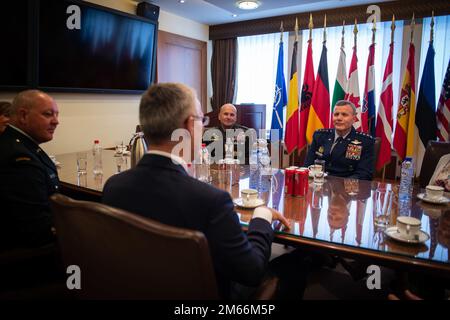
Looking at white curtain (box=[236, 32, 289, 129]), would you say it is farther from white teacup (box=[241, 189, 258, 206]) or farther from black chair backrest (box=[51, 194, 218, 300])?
black chair backrest (box=[51, 194, 218, 300])

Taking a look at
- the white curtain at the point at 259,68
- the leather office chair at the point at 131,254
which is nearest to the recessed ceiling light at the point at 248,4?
the white curtain at the point at 259,68

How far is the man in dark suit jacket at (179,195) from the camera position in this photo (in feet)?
2.93

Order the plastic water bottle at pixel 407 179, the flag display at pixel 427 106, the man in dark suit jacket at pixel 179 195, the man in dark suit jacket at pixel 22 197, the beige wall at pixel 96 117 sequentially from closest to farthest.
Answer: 1. the man in dark suit jacket at pixel 179 195
2. the man in dark suit jacket at pixel 22 197
3. the plastic water bottle at pixel 407 179
4. the beige wall at pixel 96 117
5. the flag display at pixel 427 106

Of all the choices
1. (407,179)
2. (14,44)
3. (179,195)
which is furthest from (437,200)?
(14,44)

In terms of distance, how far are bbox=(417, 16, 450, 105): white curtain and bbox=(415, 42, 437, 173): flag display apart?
218mm

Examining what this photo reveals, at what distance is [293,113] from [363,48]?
1237 mm

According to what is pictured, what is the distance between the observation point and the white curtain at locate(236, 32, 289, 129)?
16.2ft

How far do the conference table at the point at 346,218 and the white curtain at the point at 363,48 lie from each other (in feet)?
8.71

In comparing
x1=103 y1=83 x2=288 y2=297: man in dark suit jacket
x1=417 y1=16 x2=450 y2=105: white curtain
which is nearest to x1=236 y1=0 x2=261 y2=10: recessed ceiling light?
x1=417 y1=16 x2=450 y2=105: white curtain

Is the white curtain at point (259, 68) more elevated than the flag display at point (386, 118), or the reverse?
the white curtain at point (259, 68)

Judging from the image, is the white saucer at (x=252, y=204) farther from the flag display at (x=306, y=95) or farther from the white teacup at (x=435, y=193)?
the flag display at (x=306, y=95)
